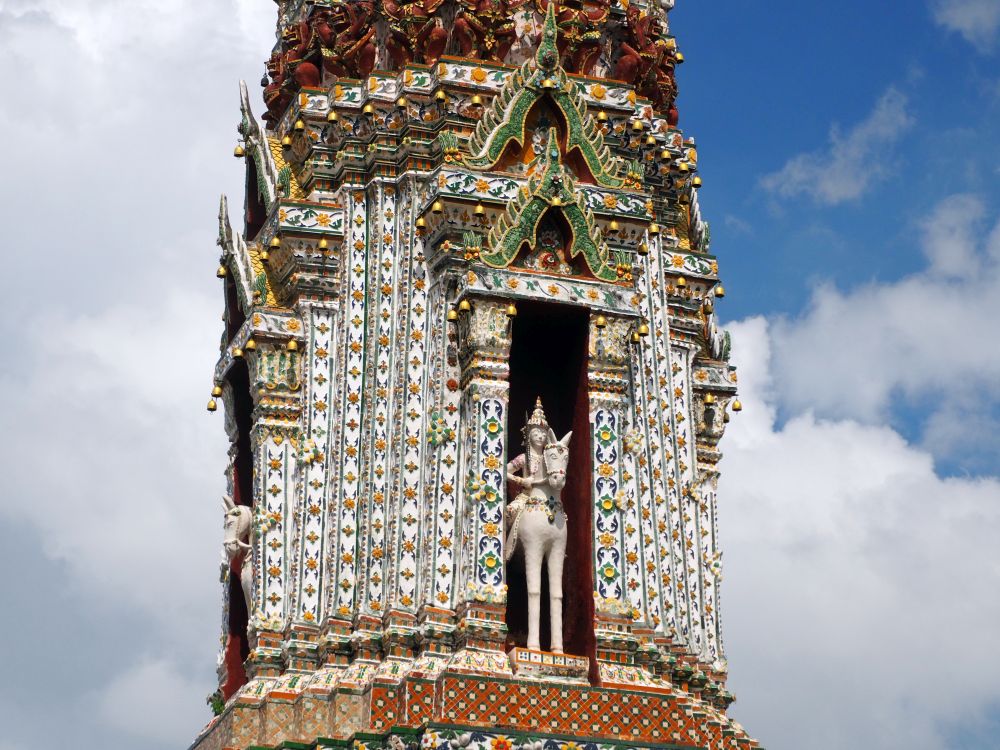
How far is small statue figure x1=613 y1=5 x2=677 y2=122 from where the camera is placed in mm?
29000

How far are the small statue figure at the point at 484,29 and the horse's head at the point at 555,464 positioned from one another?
5.31 m

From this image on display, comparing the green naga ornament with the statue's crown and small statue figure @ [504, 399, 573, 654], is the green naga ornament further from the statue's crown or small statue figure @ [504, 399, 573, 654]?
small statue figure @ [504, 399, 573, 654]

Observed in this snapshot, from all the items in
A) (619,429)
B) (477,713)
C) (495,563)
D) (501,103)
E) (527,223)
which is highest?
(501,103)

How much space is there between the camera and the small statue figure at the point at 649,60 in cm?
2900

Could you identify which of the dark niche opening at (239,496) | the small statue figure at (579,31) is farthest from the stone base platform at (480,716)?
the small statue figure at (579,31)

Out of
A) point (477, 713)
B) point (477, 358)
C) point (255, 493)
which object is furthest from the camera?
point (255, 493)

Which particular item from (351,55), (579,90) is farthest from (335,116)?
(579,90)

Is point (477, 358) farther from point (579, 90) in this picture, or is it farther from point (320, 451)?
point (579, 90)

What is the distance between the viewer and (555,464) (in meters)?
25.2

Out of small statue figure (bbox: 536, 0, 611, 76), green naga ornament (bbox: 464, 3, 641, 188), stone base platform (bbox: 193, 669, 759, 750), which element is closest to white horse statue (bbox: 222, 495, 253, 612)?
stone base platform (bbox: 193, 669, 759, 750)

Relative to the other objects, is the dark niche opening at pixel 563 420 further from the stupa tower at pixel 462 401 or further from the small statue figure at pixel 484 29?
the small statue figure at pixel 484 29

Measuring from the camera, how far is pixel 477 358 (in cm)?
2550

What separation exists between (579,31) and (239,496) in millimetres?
6948

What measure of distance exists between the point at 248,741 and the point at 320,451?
334cm
